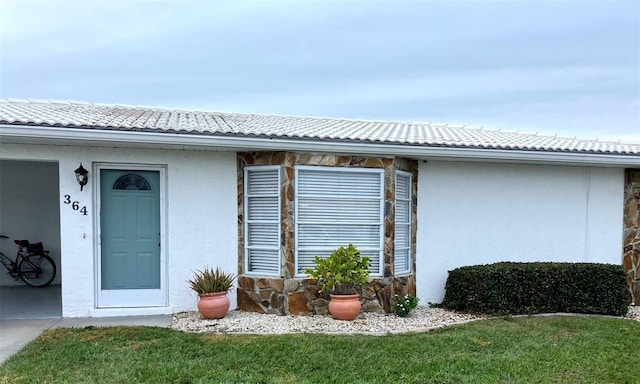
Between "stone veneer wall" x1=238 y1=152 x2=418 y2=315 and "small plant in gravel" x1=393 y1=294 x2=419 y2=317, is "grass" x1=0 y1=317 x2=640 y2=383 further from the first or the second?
"stone veneer wall" x1=238 y1=152 x2=418 y2=315

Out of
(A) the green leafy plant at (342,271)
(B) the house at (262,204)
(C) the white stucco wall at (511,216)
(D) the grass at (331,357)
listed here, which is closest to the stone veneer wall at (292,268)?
(B) the house at (262,204)

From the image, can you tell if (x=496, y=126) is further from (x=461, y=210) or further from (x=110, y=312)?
(x=110, y=312)

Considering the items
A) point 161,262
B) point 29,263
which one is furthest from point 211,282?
point 29,263

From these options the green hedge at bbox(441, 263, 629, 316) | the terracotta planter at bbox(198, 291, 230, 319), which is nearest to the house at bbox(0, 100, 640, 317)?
the terracotta planter at bbox(198, 291, 230, 319)

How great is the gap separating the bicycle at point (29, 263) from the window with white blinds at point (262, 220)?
553cm

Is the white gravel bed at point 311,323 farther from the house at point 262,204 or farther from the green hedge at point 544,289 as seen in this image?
the green hedge at point 544,289

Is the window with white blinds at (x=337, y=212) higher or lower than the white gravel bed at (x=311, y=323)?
higher

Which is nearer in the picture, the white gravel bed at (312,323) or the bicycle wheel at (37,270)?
the white gravel bed at (312,323)

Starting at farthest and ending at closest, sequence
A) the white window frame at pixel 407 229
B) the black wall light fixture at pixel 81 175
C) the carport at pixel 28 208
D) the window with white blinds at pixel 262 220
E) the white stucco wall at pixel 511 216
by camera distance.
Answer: the carport at pixel 28 208 < the white stucco wall at pixel 511 216 < the white window frame at pixel 407 229 < the window with white blinds at pixel 262 220 < the black wall light fixture at pixel 81 175

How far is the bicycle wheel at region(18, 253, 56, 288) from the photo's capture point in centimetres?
1057

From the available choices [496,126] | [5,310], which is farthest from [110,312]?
[496,126]

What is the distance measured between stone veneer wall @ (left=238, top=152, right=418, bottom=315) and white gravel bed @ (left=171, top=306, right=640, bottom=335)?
22 cm

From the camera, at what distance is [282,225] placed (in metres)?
7.98

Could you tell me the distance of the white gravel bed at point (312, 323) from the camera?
6.97 m
